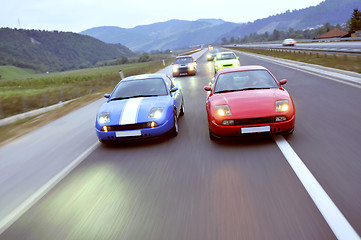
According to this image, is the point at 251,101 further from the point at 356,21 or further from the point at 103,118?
the point at 356,21

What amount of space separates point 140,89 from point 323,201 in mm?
5241

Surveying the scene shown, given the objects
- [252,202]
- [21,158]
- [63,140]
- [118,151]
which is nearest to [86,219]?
[252,202]

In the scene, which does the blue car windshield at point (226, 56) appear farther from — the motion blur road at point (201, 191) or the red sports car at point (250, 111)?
the motion blur road at point (201, 191)

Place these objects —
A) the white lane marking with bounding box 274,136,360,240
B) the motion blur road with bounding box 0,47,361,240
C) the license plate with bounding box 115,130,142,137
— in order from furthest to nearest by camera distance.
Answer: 1. the license plate with bounding box 115,130,142,137
2. the motion blur road with bounding box 0,47,361,240
3. the white lane marking with bounding box 274,136,360,240

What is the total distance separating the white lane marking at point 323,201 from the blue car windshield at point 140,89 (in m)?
3.55

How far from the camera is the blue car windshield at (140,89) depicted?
765 centimetres

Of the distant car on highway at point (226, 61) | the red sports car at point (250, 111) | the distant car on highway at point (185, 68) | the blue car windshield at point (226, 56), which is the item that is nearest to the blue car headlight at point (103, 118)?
the red sports car at point (250, 111)

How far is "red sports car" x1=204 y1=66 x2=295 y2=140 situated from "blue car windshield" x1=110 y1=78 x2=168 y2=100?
4.92 ft

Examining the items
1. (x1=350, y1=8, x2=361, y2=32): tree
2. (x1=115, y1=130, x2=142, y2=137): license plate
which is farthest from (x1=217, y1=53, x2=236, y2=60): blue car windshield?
(x1=350, y1=8, x2=361, y2=32): tree

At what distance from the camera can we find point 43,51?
173m

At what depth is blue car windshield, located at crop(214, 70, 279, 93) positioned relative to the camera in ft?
22.9

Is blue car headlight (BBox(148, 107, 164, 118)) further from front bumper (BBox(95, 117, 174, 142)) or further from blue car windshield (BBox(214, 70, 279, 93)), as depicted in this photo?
blue car windshield (BBox(214, 70, 279, 93))

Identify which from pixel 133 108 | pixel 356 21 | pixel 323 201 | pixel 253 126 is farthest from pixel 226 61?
pixel 356 21

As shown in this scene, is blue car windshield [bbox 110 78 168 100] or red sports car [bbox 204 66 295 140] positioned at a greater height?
blue car windshield [bbox 110 78 168 100]
